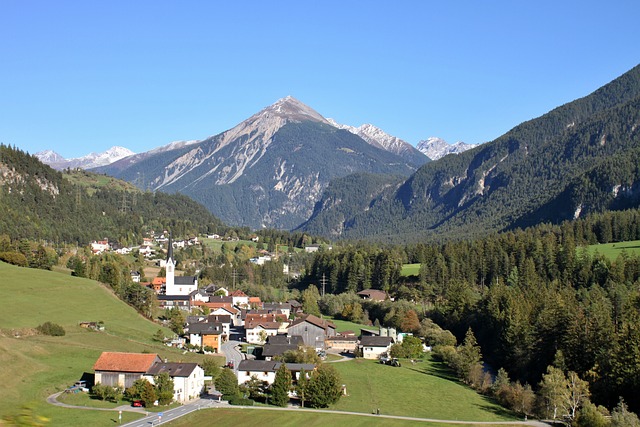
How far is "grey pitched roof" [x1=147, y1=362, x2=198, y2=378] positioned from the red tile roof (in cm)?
60

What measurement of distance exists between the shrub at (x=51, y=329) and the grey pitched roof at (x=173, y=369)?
18750 millimetres

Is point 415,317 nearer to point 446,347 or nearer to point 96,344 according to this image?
point 446,347

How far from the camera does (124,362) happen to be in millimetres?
61281

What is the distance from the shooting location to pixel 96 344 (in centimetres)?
7388

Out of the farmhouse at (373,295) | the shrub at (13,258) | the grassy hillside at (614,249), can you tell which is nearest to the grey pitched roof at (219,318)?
the shrub at (13,258)

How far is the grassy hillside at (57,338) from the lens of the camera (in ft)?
177

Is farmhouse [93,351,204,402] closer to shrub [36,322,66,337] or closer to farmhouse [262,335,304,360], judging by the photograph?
shrub [36,322,66,337]

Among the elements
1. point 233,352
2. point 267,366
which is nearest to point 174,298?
point 233,352

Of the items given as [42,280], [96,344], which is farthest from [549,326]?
[42,280]

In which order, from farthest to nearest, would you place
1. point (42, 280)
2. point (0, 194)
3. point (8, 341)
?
point (0, 194) < point (42, 280) < point (8, 341)

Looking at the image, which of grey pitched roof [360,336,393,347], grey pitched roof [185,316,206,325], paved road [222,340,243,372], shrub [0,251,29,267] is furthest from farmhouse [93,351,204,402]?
shrub [0,251,29,267]

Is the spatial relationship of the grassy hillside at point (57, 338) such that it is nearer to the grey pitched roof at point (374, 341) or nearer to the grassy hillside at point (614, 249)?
the grey pitched roof at point (374, 341)

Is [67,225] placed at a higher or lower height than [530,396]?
higher

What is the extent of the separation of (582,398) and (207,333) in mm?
47426
